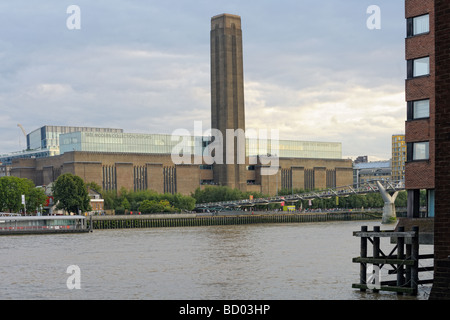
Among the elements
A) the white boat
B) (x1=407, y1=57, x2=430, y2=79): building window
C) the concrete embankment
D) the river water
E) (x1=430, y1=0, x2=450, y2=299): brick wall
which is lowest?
the concrete embankment

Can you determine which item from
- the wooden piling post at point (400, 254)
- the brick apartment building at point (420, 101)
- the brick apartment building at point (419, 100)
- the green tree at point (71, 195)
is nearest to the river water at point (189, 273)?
the wooden piling post at point (400, 254)

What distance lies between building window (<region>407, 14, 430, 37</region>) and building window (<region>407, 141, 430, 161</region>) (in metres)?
5.31

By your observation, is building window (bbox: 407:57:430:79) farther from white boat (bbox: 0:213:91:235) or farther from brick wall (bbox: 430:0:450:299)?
white boat (bbox: 0:213:91:235)

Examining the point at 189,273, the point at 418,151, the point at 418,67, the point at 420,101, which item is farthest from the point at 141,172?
the point at 420,101

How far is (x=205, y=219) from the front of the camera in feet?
416

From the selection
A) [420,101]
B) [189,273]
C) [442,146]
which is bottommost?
[189,273]

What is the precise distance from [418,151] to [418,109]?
6.61 ft

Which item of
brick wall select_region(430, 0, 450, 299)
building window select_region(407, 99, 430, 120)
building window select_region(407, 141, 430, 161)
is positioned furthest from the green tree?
brick wall select_region(430, 0, 450, 299)

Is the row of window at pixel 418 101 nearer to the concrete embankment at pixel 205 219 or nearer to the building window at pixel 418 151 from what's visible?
the building window at pixel 418 151

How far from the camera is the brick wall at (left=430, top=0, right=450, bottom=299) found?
19.8 metres

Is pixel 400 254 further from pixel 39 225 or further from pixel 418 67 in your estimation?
pixel 39 225

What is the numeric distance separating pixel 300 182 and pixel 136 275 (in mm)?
157890
